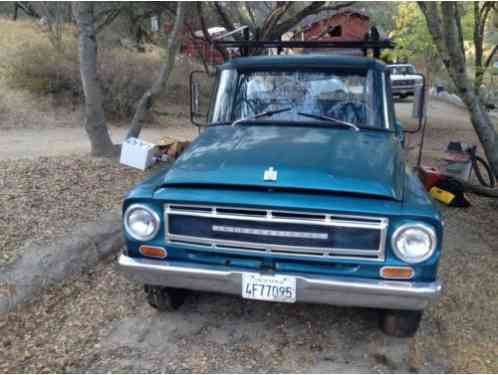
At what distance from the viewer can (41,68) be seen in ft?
42.2

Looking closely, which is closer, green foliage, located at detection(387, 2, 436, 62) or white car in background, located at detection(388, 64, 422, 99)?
green foliage, located at detection(387, 2, 436, 62)

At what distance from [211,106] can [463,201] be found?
4.05 meters

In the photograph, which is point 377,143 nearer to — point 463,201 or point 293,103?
point 293,103

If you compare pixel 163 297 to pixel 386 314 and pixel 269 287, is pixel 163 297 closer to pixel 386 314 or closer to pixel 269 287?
pixel 269 287

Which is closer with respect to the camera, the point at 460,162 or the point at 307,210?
the point at 307,210

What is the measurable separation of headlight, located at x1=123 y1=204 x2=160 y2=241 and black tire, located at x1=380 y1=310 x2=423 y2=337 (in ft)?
5.76

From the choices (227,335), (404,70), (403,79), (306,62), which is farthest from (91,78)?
(404,70)

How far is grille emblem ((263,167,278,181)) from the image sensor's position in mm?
3172

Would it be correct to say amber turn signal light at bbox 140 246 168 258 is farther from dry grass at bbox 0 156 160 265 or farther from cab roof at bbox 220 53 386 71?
cab roof at bbox 220 53 386 71

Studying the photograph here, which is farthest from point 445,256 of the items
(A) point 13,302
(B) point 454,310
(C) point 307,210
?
(A) point 13,302

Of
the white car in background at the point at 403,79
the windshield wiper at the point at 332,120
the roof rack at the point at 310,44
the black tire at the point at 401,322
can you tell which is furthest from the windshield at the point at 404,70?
the black tire at the point at 401,322

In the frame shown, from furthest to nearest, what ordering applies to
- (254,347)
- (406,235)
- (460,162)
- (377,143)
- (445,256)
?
(460,162) < (445,256) < (377,143) < (254,347) < (406,235)

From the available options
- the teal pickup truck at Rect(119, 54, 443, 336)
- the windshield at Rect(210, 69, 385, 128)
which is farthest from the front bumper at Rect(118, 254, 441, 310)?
the windshield at Rect(210, 69, 385, 128)

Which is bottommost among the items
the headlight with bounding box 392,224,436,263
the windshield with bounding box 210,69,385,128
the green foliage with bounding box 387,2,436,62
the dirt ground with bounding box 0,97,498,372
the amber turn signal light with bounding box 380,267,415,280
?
the dirt ground with bounding box 0,97,498,372
